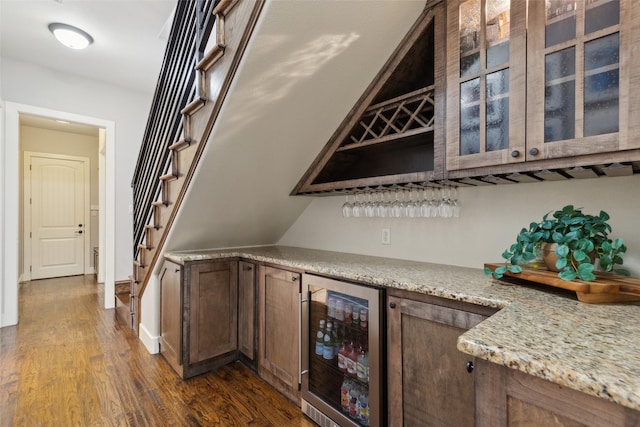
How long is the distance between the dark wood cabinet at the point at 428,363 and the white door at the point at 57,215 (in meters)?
6.74

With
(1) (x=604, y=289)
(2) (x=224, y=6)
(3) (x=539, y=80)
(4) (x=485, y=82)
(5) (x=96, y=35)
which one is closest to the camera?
(1) (x=604, y=289)

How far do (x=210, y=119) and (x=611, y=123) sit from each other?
179 centimetres

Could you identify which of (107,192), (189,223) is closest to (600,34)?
(189,223)

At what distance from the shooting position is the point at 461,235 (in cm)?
179

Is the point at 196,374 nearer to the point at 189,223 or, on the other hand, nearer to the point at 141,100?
the point at 189,223

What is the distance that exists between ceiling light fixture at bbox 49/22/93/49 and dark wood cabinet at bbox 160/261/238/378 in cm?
238

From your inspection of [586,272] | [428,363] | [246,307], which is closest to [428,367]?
[428,363]

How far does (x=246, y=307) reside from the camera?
2357 millimetres

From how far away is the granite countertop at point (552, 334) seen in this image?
61cm

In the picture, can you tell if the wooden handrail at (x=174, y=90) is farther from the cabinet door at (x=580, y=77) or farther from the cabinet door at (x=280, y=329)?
the cabinet door at (x=580, y=77)

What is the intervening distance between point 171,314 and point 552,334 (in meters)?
2.45

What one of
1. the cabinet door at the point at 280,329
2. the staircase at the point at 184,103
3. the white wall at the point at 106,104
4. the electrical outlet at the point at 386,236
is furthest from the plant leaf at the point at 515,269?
the white wall at the point at 106,104

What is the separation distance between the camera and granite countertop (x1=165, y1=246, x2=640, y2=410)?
2.00 feet

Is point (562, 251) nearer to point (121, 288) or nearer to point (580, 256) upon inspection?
point (580, 256)
